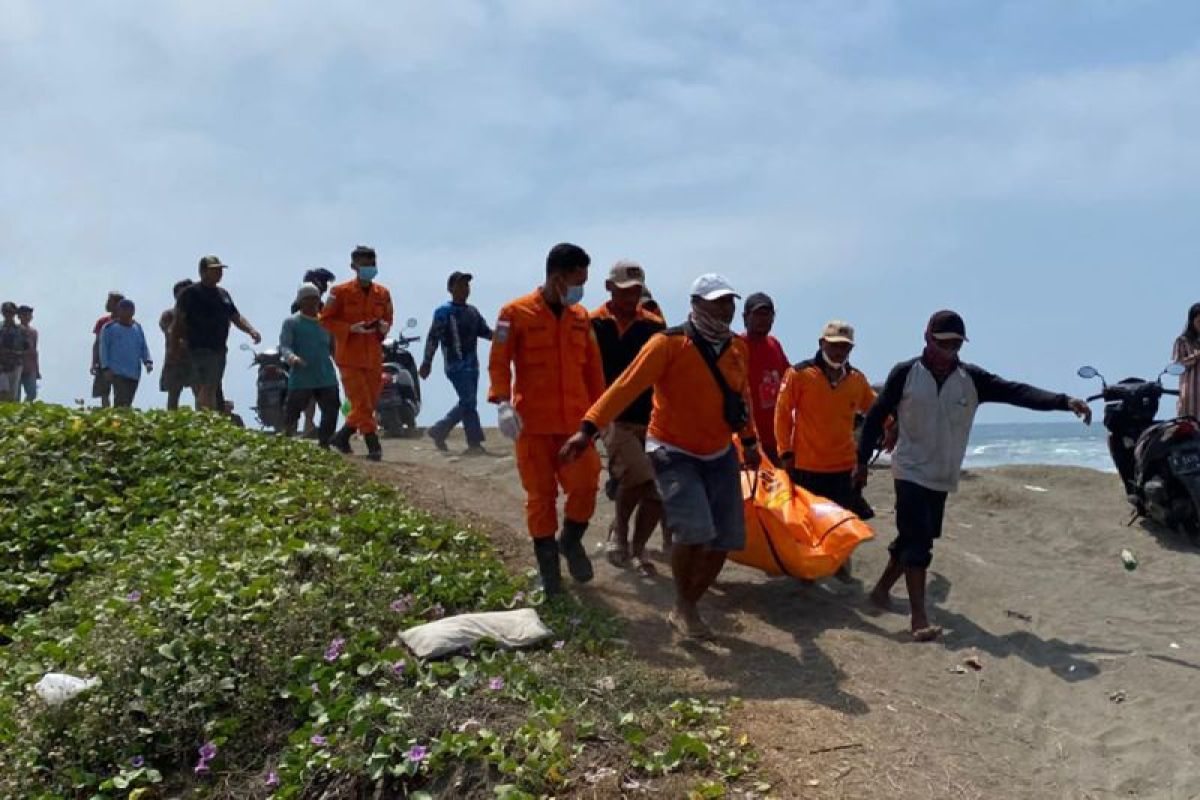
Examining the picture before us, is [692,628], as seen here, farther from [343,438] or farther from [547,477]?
[343,438]

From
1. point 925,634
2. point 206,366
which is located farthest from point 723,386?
point 206,366

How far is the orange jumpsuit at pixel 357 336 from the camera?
1036 centimetres

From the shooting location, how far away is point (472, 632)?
5.56 meters

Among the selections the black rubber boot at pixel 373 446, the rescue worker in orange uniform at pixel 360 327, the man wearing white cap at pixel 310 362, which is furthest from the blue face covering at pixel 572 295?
the black rubber boot at pixel 373 446

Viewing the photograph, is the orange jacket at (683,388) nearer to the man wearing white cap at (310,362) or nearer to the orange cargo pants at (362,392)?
the orange cargo pants at (362,392)

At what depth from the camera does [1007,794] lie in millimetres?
4797

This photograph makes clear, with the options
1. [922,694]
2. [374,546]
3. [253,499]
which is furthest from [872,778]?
[253,499]

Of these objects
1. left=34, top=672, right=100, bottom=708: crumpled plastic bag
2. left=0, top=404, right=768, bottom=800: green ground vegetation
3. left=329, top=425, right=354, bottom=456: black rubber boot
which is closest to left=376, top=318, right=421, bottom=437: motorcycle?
left=329, top=425, right=354, bottom=456: black rubber boot

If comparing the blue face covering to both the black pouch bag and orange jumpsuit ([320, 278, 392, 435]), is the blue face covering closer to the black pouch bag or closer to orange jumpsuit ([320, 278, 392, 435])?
the black pouch bag

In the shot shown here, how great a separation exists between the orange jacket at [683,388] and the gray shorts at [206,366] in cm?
702

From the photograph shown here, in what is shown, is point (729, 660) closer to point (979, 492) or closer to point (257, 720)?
point (257, 720)

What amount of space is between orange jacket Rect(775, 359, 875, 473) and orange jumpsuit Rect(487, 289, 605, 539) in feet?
5.82

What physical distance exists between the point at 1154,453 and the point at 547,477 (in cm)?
565

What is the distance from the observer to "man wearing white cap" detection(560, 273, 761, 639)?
6.02 metres
